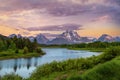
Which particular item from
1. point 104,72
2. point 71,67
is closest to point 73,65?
point 71,67

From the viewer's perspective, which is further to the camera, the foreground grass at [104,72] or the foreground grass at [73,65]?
the foreground grass at [73,65]

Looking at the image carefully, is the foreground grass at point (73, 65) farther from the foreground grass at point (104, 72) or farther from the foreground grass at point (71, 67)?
the foreground grass at point (104, 72)

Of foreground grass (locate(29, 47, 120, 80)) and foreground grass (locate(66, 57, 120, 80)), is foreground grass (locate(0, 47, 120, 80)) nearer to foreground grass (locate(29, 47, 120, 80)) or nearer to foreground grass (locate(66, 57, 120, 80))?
foreground grass (locate(29, 47, 120, 80))

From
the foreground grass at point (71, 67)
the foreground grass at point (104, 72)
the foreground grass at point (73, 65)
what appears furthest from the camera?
the foreground grass at point (73, 65)

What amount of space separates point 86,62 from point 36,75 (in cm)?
584

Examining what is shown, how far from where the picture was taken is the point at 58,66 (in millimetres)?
33656

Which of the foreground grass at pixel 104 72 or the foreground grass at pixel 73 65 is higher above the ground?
the foreground grass at pixel 104 72

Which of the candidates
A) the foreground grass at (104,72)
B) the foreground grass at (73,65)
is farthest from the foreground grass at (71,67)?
the foreground grass at (104,72)

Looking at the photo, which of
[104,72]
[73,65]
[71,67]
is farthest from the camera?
[73,65]

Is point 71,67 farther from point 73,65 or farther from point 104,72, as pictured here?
point 104,72

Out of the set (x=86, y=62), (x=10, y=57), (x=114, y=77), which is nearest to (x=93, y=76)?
(x=114, y=77)

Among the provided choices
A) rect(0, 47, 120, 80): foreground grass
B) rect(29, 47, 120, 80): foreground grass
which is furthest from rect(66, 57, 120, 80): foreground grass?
rect(29, 47, 120, 80): foreground grass

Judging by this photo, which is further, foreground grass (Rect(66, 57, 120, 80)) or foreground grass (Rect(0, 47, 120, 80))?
foreground grass (Rect(0, 47, 120, 80))

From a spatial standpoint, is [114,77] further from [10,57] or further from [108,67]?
[10,57]
